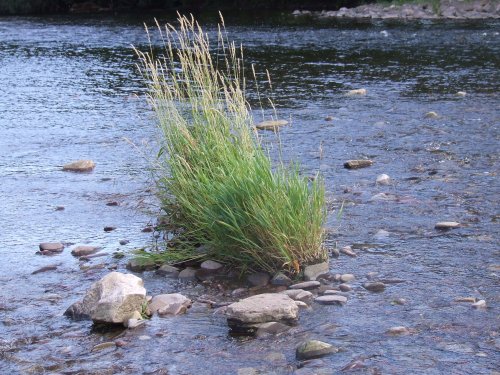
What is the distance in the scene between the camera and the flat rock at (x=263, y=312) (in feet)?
17.1

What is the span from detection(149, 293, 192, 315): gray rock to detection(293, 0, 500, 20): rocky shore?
2639 cm

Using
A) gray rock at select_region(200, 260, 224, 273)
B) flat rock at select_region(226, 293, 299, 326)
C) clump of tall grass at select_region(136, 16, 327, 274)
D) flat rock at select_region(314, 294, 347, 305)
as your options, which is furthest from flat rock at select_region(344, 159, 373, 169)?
flat rock at select_region(226, 293, 299, 326)

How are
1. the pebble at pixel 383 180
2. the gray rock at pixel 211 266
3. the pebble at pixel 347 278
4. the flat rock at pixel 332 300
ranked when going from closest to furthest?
the flat rock at pixel 332 300 < the pebble at pixel 347 278 < the gray rock at pixel 211 266 < the pebble at pixel 383 180

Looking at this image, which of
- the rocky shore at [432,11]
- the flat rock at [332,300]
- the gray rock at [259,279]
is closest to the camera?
the flat rock at [332,300]

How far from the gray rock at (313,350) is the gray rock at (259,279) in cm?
120

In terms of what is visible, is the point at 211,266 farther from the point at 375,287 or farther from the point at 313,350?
the point at 313,350

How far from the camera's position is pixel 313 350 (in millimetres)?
4793

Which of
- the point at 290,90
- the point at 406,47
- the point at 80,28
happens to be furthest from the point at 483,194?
the point at 80,28

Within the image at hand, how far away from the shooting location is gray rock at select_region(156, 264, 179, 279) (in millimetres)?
6344

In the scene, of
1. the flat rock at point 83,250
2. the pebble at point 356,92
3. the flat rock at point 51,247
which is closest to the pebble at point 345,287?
the flat rock at point 83,250

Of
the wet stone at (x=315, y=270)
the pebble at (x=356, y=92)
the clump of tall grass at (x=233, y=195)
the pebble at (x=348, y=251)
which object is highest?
the clump of tall grass at (x=233, y=195)

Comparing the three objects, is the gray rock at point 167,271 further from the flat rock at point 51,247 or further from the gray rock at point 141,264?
the flat rock at point 51,247

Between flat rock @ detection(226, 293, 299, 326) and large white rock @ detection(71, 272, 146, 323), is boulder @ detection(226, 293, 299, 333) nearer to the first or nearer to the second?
flat rock @ detection(226, 293, 299, 326)

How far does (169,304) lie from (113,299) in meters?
0.40
